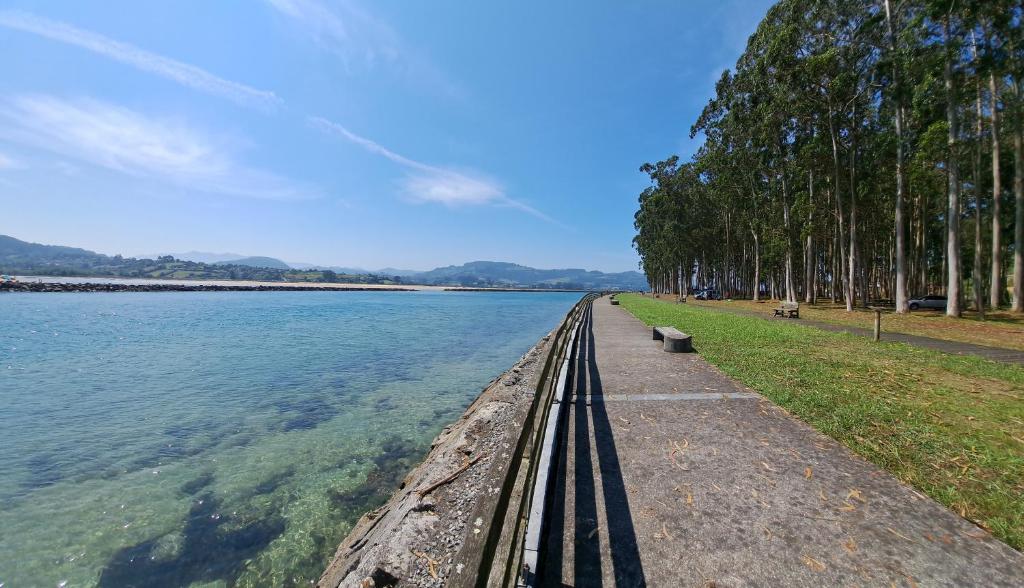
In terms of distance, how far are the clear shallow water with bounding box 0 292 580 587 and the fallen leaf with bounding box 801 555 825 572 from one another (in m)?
4.61

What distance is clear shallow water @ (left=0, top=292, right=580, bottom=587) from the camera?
4422 millimetres

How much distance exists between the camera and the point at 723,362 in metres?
8.97

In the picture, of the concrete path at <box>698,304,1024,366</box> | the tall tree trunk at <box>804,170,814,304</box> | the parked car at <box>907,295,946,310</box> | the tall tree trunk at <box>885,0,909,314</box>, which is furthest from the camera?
the parked car at <box>907,295,946,310</box>

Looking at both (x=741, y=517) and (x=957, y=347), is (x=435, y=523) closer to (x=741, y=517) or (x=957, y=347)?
(x=741, y=517)

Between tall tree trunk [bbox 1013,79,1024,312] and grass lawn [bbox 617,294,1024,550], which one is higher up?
tall tree trunk [bbox 1013,79,1024,312]

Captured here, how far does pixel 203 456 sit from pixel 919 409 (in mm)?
12013

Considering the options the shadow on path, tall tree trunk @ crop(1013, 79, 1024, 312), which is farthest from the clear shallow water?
tall tree trunk @ crop(1013, 79, 1024, 312)

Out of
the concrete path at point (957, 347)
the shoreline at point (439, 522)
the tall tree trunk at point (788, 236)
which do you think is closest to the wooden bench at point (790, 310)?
the concrete path at point (957, 347)

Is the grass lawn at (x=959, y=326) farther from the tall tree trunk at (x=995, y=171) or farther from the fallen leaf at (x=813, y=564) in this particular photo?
the fallen leaf at (x=813, y=564)

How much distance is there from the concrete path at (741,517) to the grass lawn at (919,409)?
359 mm

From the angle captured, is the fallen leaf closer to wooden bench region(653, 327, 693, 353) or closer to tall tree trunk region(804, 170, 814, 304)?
wooden bench region(653, 327, 693, 353)

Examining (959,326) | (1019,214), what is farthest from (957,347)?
(1019,214)

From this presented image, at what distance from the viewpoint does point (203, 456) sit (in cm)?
698

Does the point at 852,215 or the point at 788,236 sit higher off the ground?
the point at 852,215
